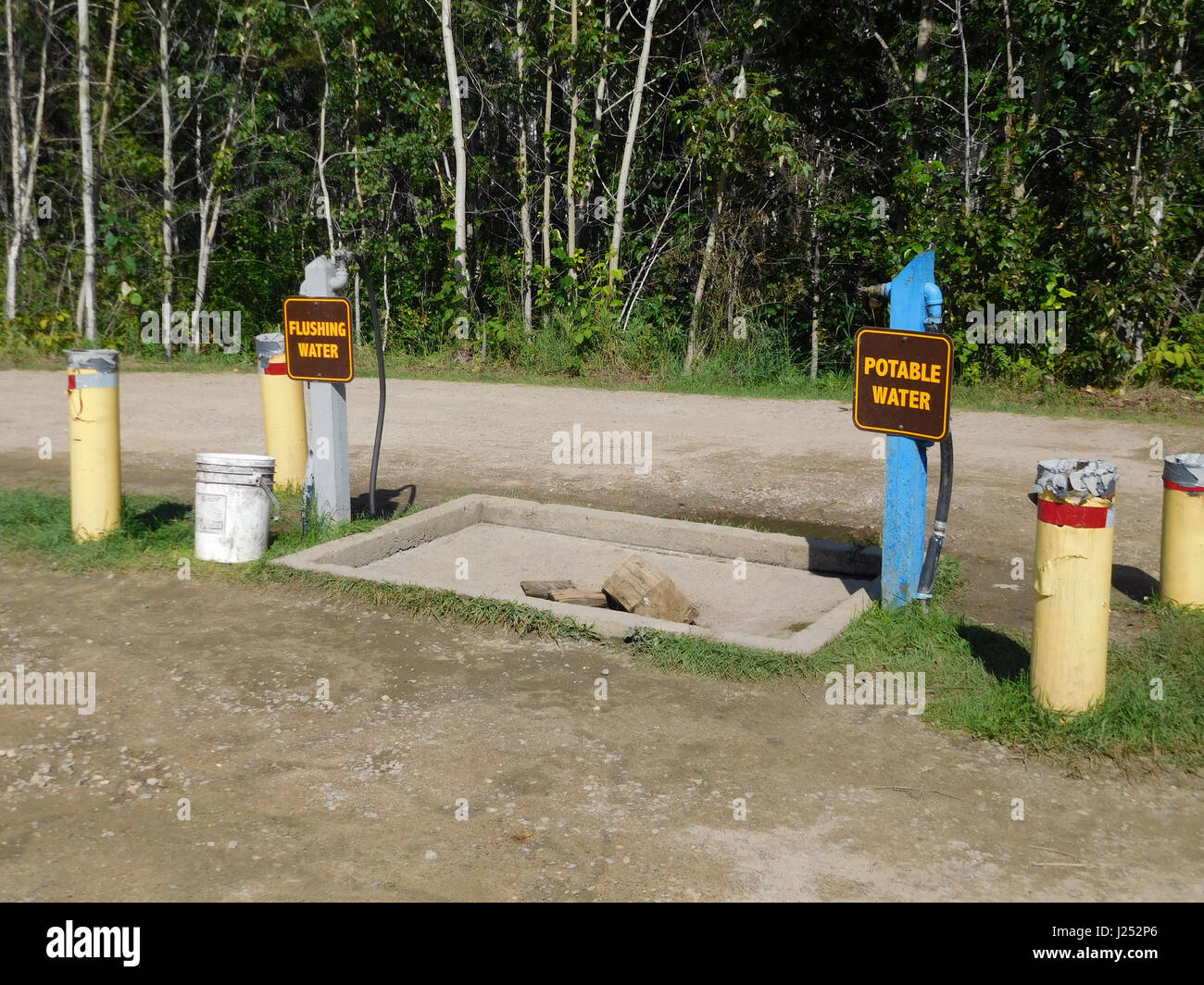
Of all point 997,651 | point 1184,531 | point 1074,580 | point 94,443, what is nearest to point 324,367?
point 94,443

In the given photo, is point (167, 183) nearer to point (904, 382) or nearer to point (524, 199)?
point (524, 199)

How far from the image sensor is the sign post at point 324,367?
731 centimetres

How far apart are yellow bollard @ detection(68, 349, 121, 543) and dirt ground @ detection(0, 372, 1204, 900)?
51cm

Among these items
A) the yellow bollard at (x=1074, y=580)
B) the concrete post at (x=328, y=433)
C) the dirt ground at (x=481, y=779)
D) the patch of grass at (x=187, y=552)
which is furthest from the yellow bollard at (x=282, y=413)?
the yellow bollard at (x=1074, y=580)

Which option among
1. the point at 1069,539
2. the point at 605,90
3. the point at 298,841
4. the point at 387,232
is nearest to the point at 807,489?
the point at 1069,539

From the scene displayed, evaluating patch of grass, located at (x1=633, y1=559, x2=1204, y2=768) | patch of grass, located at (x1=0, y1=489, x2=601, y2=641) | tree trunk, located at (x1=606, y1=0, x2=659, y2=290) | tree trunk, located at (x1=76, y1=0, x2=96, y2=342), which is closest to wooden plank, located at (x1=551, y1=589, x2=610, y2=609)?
patch of grass, located at (x1=0, y1=489, x2=601, y2=641)

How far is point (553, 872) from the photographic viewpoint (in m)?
3.78

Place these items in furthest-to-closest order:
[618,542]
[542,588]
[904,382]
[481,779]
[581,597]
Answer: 1. [618,542]
2. [542,588]
3. [581,597]
4. [904,382]
5. [481,779]

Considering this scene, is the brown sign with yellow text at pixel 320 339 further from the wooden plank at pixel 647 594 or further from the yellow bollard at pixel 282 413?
the wooden plank at pixel 647 594

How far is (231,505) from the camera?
709cm

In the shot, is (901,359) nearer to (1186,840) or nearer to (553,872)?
(1186,840)

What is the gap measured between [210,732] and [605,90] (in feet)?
40.8

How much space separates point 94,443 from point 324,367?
1.44 meters

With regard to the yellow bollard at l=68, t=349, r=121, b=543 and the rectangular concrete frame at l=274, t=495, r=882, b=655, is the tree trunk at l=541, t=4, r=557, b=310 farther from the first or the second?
the yellow bollard at l=68, t=349, r=121, b=543
